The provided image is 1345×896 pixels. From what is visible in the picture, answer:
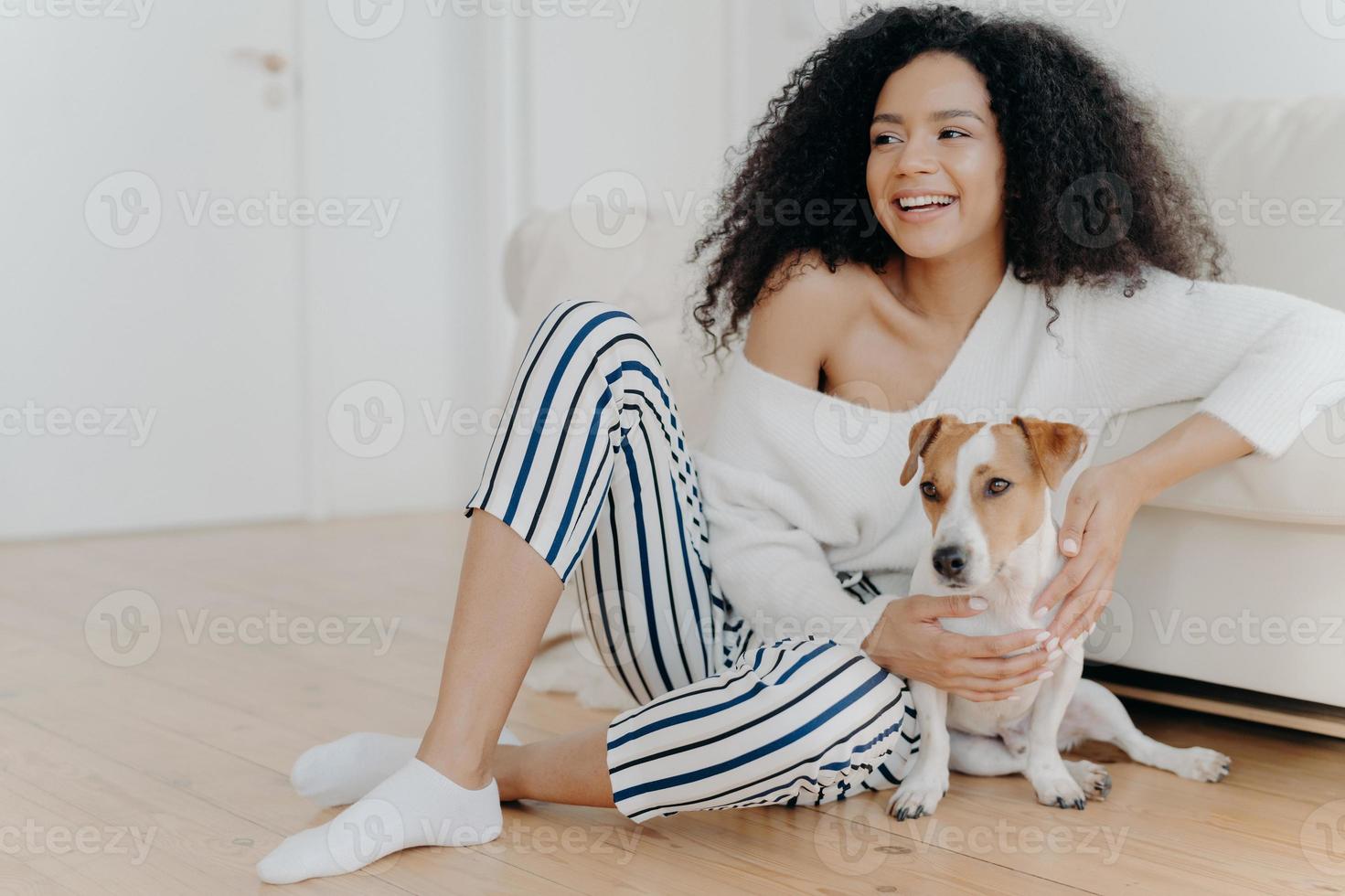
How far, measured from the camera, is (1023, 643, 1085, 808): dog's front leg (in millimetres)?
1435

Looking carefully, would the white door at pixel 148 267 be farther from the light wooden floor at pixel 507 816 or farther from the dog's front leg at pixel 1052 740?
the dog's front leg at pixel 1052 740

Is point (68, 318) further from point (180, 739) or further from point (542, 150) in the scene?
point (180, 739)

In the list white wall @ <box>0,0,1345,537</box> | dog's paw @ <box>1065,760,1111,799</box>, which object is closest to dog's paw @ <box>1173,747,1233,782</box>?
dog's paw @ <box>1065,760,1111,799</box>

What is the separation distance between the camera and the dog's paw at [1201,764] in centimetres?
157

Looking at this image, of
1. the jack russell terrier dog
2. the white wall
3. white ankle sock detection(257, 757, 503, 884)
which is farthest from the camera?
the white wall

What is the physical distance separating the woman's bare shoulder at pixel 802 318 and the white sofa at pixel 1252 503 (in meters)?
0.33

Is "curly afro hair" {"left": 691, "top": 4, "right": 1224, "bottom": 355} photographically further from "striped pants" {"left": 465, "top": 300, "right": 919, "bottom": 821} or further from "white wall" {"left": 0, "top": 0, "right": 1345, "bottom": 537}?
"white wall" {"left": 0, "top": 0, "right": 1345, "bottom": 537}

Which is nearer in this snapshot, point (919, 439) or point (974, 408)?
point (919, 439)

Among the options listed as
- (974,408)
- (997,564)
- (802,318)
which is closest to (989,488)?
(997,564)

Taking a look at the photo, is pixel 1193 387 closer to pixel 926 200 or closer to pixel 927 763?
pixel 926 200

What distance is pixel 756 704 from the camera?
127 cm

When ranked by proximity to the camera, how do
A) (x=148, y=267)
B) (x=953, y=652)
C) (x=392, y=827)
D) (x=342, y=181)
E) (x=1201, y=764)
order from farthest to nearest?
(x=342, y=181), (x=148, y=267), (x=1201, y=764), (x=953, y=652), (x=392, y=827)

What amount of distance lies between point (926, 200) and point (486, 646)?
0.70 m

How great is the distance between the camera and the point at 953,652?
4.47 ft
